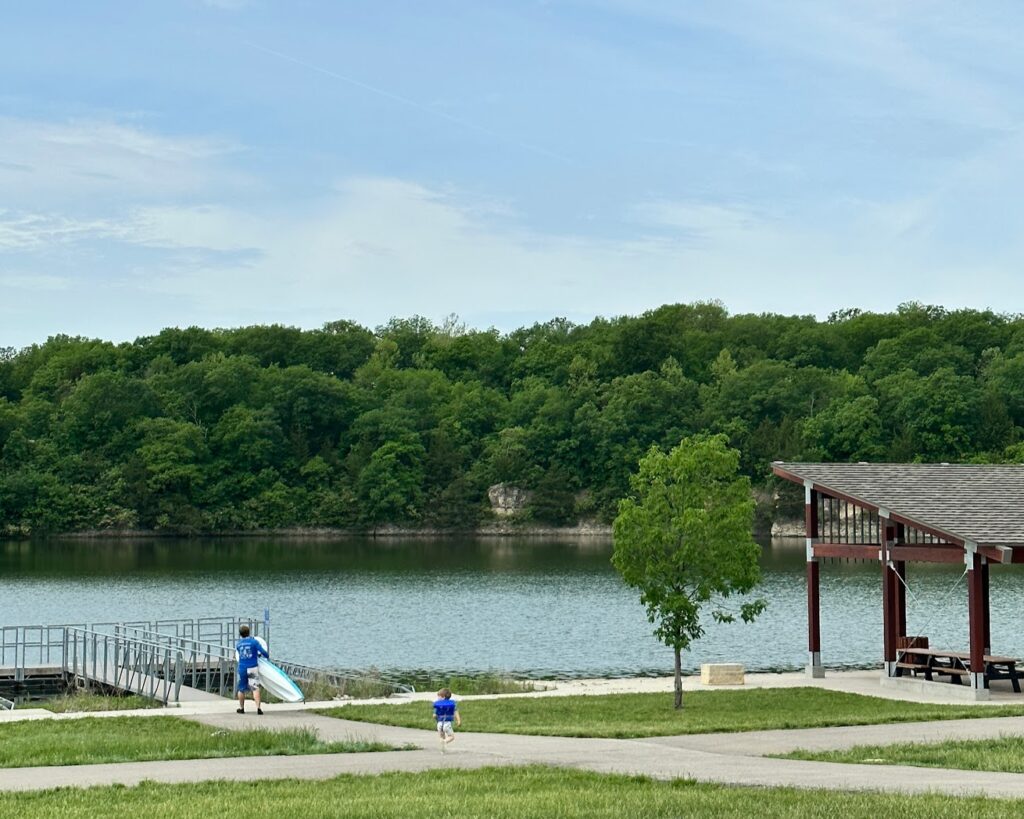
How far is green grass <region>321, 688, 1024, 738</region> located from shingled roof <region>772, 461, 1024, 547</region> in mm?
3664

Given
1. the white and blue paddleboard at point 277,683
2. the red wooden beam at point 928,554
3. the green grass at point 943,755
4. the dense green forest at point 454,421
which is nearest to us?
the green grass at point 943,755

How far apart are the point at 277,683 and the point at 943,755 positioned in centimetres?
1299

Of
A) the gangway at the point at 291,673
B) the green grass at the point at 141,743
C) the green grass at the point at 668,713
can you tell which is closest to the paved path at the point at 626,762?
the green grass at the point at 141,743

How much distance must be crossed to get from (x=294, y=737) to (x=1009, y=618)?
38335mm

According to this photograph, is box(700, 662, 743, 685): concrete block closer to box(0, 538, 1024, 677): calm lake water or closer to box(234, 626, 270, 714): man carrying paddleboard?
box(0, 538, 1024, 677): calm lake water

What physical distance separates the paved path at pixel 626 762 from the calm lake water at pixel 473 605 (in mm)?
17740

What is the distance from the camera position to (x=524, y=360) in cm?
16362

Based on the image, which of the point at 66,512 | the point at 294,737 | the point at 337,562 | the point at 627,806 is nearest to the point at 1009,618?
the point at 294,737

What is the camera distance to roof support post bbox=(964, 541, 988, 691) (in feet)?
96.8

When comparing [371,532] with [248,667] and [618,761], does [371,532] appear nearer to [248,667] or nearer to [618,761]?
[248,667]

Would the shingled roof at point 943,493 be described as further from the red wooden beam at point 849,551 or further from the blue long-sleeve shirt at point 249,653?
the blue long-sleeve shirt at point 249,653

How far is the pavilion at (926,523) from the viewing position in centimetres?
2972

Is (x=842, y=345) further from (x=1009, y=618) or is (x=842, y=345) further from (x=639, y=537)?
(x=639, y=537)

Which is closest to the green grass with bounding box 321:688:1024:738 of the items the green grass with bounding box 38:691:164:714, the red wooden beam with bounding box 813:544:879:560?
the red wooden beam with bounding box 813:544:879:560
